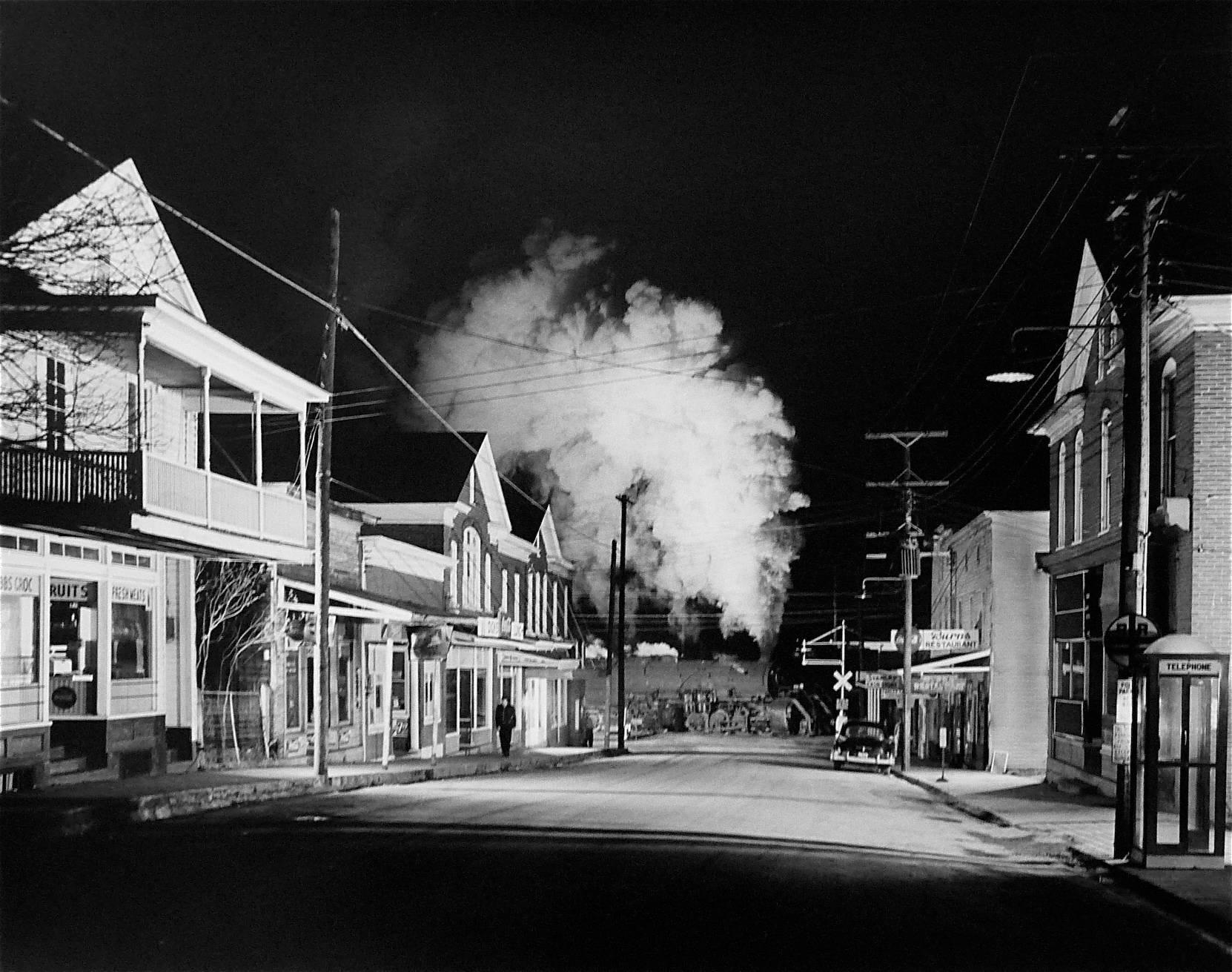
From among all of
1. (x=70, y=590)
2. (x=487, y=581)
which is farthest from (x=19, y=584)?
(x=487, y=581)

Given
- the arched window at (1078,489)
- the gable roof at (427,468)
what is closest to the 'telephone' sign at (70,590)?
the gable roof at (427,468)

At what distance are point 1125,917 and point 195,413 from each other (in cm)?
1894

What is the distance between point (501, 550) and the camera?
4300 cm

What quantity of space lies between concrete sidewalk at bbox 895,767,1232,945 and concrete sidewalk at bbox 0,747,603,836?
10120 mm

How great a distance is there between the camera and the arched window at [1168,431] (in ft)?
69.7

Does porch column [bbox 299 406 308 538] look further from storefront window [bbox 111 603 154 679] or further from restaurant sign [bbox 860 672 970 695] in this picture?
restaurant sign [bbox 860 672 970 695]

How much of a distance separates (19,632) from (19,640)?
4.0 inches

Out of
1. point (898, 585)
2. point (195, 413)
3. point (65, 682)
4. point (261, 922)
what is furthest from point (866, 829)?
point (898, 585)

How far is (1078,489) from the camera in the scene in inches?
1135

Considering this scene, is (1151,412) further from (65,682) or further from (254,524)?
(65,682)

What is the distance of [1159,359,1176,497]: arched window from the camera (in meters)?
21.2

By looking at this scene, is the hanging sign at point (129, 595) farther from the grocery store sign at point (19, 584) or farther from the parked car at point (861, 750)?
the parked car at point (861, 750)

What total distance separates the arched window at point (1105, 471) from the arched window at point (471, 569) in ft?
58.5

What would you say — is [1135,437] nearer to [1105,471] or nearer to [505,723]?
[1105,471]
